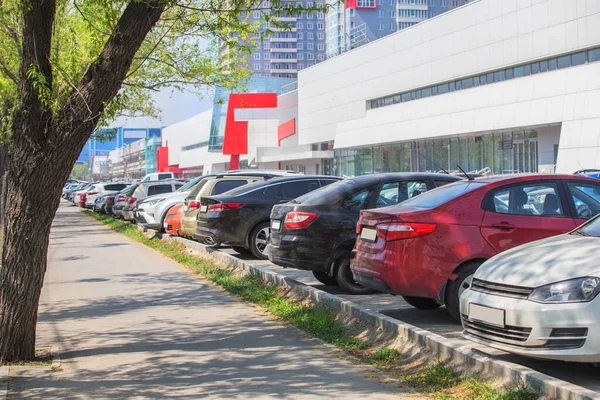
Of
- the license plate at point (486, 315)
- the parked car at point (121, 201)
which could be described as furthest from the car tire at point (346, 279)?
the parked car at point (121, 201)

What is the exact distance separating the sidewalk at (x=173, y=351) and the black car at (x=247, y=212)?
4.42 feet

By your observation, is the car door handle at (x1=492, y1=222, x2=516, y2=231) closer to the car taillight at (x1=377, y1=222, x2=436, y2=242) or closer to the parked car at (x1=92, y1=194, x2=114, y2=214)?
the car taillight at (x1=377, y1=222, x2=436, y2=242)

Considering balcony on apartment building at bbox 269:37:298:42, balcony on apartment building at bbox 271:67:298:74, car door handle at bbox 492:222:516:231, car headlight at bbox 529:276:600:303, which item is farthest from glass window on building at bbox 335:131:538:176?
balcony on apartment building at bbox 271:67:298:74

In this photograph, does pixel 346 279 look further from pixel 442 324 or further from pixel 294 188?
pixel 294 188

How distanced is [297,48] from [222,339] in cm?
16174

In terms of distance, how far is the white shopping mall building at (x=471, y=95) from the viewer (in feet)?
125

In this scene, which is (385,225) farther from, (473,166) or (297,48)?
(297,48)

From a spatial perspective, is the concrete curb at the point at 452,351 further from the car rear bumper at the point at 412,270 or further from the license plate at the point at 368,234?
the license plate at the point at 368,234

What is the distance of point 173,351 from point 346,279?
313 centimetres

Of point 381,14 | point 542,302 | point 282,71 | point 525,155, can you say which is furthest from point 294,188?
point 282,71

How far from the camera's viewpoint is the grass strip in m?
5.38

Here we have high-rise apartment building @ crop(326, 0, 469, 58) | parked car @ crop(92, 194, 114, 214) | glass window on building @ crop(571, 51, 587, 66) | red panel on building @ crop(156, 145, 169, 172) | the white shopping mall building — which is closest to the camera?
parked car @ crop(92, 194, 114, 214)

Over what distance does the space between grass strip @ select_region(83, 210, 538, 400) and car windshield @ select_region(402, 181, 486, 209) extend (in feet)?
5.06

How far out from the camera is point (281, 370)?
644 centimetres
